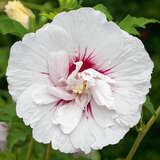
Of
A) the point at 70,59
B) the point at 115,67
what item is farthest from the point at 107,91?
the point at 70,59

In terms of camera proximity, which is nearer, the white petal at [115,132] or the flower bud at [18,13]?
the white petal at [115,132]

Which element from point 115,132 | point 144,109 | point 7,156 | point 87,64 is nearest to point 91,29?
point 87,64

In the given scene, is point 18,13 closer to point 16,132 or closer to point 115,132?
point 16,132

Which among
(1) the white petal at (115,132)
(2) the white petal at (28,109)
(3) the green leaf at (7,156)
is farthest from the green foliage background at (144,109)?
(1) the white petal at (115,132)

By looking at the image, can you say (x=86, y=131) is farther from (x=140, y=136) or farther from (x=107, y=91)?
(x=140, y=136)

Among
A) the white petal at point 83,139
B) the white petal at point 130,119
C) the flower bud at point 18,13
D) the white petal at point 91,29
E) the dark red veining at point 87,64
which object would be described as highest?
the white petal at point 91,29

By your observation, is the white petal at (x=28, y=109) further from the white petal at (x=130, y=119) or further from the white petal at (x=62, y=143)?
the white petal at (x=130, y=119)

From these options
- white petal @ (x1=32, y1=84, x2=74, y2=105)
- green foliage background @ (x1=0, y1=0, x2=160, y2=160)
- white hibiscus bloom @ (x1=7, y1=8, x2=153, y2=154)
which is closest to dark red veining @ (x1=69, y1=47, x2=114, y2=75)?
white hibiscus bloom @ (x1=7, y1=8, x2=153, y2=154)

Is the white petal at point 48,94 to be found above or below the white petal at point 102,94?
below
